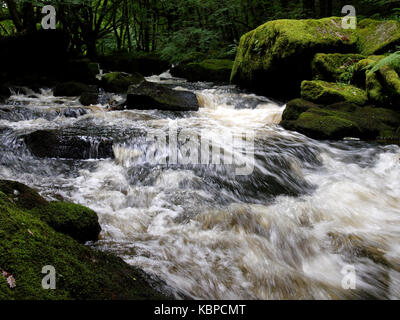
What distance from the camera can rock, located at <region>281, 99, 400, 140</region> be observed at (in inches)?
248

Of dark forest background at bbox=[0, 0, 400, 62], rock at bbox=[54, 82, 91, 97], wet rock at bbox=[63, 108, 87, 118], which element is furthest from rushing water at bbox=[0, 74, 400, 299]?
dark forest background at bbox=[0, 0, 400, 62]

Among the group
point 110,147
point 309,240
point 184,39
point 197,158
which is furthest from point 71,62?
point 309,240

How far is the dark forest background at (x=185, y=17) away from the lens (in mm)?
14195

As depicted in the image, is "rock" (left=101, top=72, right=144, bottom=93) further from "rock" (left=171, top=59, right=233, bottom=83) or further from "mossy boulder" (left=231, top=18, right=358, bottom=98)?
"mossy boulder" (left=231, top=18, right=358, bottom=98)

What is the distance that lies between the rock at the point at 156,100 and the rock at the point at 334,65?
12.7 ft

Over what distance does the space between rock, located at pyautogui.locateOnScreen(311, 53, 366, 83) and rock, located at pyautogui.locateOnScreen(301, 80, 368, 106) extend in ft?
1.67

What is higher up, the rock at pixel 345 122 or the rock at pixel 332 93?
the rock at pixel 332 93

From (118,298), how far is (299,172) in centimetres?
407

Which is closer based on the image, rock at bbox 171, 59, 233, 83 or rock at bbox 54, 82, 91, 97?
rock at bbox 54, 82, 91, 97

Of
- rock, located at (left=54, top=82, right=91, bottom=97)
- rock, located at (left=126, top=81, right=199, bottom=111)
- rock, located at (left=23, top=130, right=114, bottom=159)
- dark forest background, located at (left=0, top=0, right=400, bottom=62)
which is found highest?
dark forest background, located at (left=0, top=0, right=400, bottom=62)

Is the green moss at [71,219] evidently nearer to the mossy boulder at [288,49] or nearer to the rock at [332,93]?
the rock at [332,93]

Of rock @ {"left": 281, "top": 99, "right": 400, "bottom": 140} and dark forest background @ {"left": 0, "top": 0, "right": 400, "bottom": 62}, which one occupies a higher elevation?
dark forest background @ {"left": 0, "top": 0, "right": 400, "bottom": 62}

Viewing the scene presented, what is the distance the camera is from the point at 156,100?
850 centimetres

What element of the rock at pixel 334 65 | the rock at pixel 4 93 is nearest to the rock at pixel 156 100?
the rock at pixel 334 65
